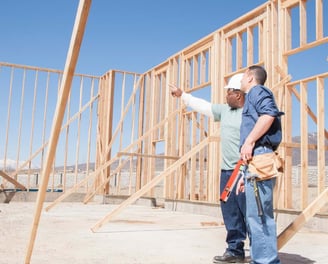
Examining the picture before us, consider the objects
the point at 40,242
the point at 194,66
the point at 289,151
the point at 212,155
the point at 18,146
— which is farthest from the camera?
the point at 18,146

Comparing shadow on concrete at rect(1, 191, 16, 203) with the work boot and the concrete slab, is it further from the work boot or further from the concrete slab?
the work boot

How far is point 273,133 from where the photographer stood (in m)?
2.54

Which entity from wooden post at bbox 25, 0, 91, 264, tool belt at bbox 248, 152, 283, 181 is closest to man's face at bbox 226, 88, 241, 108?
tool belt at bbox 248, 152, 283, 181

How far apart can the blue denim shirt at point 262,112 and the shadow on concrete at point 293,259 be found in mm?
1120

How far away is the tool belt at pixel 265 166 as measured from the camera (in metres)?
2.43

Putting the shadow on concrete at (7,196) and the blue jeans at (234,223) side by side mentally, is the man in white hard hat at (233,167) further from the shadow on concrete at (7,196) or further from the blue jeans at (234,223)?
the shadow on concrete at (7,196)

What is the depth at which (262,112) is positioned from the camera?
8.09ft

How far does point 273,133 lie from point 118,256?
64.0 inches

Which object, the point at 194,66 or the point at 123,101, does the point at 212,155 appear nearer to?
the point at 194,66

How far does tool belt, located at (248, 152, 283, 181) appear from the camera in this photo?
243 cm

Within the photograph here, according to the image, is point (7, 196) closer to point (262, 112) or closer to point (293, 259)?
point (293, 259)

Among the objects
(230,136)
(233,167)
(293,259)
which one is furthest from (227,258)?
(230,136)

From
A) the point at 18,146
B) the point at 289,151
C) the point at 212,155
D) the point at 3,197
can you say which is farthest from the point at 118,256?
the point at 18,146

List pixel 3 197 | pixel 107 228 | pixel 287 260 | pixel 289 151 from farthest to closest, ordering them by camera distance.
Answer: pixel 3 197 → pixel 289 151 → pixel 107 228 → pixel 287 260
